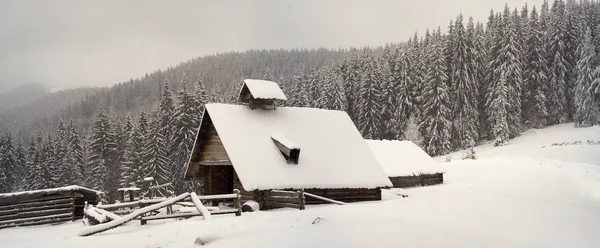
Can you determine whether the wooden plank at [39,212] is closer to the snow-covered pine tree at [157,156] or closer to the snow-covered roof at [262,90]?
→ the snow-covered roof at [262,90]

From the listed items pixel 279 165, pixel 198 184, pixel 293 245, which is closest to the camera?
pixel 293 245

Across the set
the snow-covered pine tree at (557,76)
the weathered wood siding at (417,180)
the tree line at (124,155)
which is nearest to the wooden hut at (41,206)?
the weathered wood siding at (417,180)

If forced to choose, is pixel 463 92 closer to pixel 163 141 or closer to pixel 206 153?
pixel 163 141

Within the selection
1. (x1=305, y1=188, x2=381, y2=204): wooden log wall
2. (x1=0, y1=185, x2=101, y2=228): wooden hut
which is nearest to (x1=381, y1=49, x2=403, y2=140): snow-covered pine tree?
(x1=305, y1=188, x2=381, y2=204): wooden log wall

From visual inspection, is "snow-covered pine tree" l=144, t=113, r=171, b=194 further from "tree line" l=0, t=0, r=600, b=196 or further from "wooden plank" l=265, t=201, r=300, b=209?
"wooden plank" l=265, t=201, r=300, b=209

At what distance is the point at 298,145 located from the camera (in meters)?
23.0

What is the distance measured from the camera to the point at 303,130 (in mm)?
24719

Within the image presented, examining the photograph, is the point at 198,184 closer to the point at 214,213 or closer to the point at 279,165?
the point at 279,165

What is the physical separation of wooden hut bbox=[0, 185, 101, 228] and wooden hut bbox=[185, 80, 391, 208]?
6714mm

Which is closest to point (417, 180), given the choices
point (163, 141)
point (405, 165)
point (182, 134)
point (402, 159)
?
point (405, 165)

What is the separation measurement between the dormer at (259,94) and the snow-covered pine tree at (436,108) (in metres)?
41.7

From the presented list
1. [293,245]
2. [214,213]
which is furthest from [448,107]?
[293,245]

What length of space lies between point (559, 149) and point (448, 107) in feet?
59.0

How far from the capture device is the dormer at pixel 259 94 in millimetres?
24562
